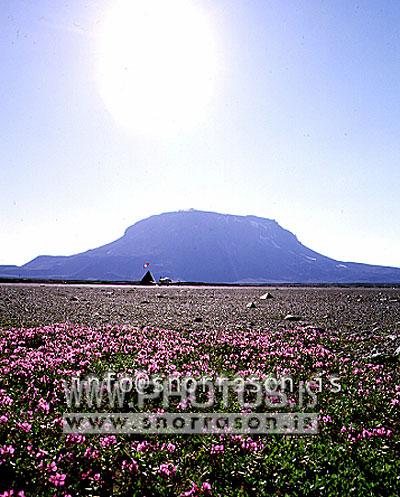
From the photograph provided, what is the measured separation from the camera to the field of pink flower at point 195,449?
4949mm

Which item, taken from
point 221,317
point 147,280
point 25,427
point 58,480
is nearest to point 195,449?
point 58,480

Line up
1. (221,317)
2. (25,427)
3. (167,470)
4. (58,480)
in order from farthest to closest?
(221,317), (25,427), (167,470), (58,480)

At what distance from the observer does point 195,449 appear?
19.6ft

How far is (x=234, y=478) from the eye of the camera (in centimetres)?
524

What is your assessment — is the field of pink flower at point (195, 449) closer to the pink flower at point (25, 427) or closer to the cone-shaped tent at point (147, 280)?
the pink flower at point (25, 427)

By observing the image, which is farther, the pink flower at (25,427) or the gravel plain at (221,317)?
the gravel plain at (221,317)

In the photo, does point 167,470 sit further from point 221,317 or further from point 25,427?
point 221,317

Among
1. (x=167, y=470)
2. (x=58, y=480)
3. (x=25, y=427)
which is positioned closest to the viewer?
(x=58, y=480)

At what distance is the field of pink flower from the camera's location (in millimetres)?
4949

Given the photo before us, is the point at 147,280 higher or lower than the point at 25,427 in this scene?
higher

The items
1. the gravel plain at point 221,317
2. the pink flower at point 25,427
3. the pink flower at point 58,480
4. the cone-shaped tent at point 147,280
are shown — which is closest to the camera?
the pink flower at point 58,480

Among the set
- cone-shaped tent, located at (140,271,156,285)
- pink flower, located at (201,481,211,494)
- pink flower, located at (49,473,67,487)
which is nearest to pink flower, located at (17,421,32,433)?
pink flower, located at (49,473,67,487)

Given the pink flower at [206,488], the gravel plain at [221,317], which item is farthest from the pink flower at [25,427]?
the gravel plain at [221,317]

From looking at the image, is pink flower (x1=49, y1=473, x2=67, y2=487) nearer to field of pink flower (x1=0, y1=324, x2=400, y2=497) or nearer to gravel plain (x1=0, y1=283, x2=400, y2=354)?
field of pink flower (x1=0, y1=324, x2=400, y2=497)
